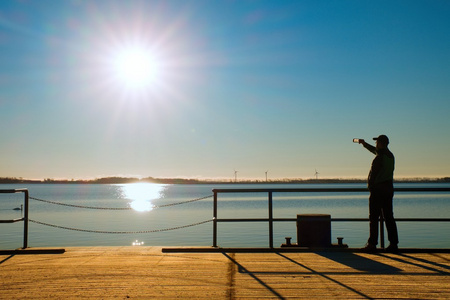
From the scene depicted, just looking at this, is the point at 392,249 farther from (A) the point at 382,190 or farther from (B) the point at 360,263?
(B) the point at 360,263

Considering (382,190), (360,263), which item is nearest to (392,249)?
(382,190)

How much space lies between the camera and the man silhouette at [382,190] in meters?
8.27

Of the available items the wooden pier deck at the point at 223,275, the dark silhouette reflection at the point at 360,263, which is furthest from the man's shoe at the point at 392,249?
the dark silhouette reflection at the point at 360,263

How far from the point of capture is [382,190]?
828 cm

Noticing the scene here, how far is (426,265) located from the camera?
23.0 ft

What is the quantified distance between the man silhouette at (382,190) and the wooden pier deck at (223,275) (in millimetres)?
310

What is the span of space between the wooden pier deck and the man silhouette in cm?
31

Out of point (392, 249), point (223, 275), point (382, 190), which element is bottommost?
point (223, 275)

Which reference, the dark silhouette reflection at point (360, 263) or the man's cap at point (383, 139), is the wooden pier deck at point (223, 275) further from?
the man's cap at point (383, 139)

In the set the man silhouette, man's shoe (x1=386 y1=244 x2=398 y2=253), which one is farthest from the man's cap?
man's shoe (x1=386 y1=244 x2=398 y2=253)

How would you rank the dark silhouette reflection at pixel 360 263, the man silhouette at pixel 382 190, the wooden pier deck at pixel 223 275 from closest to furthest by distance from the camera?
the wooden pier deck at pixel 223 275
the dark silhouette reflection at pixel 360 263
the man silhouette at pixel 382 190

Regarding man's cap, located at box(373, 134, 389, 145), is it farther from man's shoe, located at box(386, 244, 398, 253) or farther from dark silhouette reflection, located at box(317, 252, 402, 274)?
dark silhouette reflection, located at box(317, 252, 402, 274)

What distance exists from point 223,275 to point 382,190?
359cm

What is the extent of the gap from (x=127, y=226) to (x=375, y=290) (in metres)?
35.5
